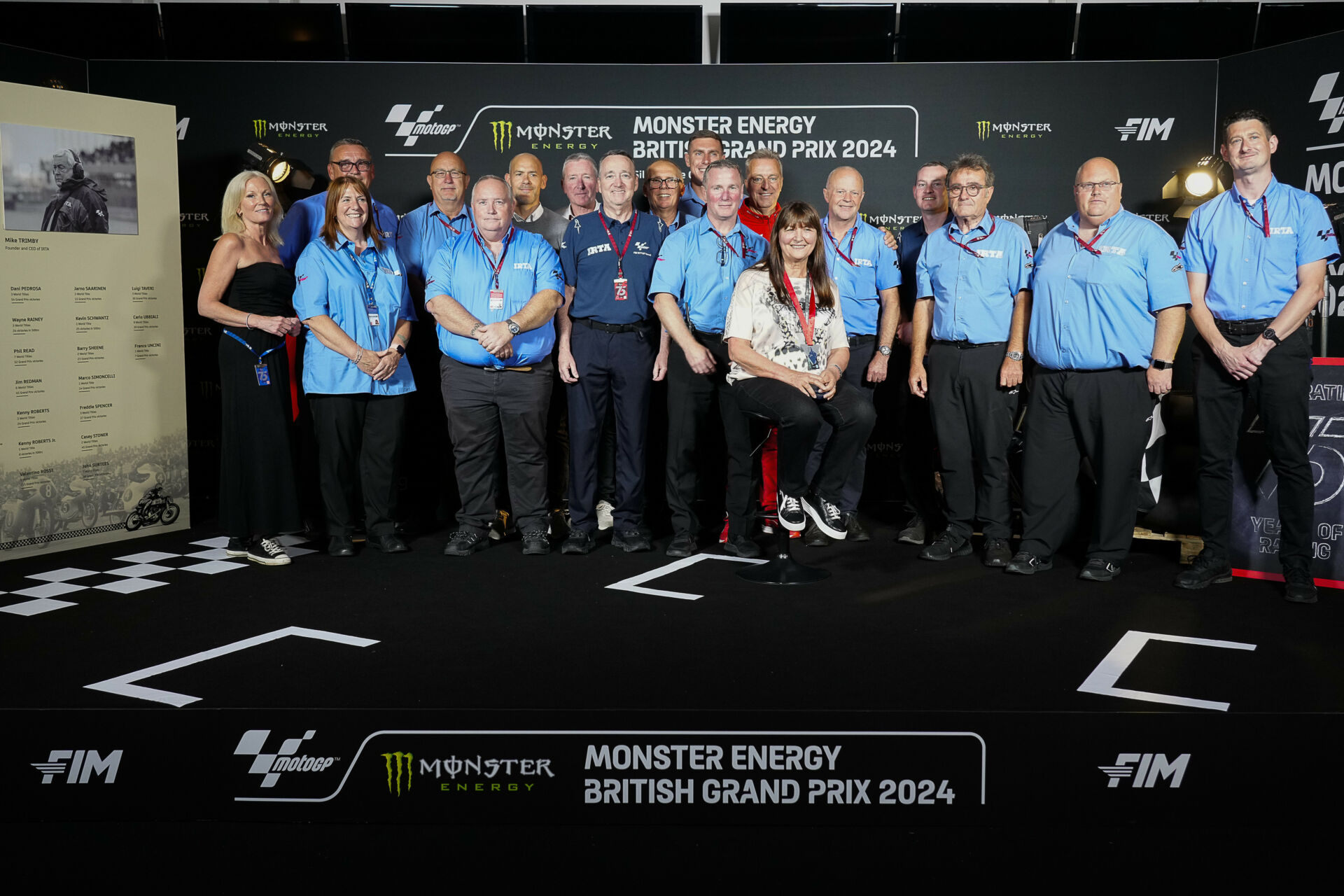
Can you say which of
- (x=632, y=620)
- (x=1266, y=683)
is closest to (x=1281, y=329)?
(x=1266, y=683)

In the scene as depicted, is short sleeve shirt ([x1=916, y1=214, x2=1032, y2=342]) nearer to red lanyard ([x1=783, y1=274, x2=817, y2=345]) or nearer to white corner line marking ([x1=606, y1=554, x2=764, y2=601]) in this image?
red lanyard ([x1=783, y1=274, x2=817, y2=345])

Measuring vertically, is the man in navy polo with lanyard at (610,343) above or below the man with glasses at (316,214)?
below

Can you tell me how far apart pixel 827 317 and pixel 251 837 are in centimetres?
240

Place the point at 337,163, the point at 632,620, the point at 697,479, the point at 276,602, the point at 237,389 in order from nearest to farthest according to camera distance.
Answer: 1. the point at 632,620
2. the point at 276,602
3. the point at 237,389
4. the point at 697,479
5. the point at 337,163

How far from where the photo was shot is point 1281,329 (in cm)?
337

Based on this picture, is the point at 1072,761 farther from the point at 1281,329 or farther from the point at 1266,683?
the point at 1281,329

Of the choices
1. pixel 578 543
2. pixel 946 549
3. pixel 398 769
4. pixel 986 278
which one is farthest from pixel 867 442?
pixel 398 769

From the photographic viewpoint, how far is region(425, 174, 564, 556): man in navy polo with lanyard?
12.8ft

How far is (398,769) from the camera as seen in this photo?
2234 mm

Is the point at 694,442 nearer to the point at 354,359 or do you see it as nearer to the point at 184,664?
the point at 354,359

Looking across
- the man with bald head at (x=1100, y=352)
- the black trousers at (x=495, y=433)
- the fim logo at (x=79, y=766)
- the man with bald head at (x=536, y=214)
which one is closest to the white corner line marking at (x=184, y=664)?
the fim logo at (x=79, y=766)

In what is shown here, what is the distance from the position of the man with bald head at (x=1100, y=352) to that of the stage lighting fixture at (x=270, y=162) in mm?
3555

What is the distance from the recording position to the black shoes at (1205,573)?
139 inches

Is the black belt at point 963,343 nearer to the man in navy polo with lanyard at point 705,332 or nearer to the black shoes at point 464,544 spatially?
the man in navy polo with lanyard at point 705,332
